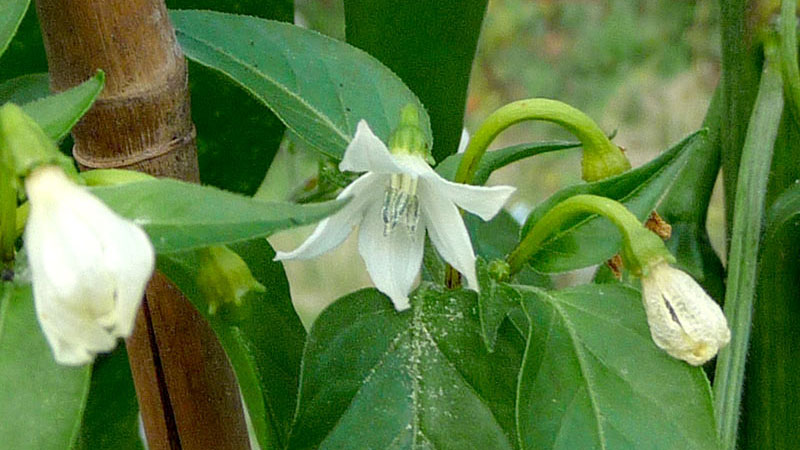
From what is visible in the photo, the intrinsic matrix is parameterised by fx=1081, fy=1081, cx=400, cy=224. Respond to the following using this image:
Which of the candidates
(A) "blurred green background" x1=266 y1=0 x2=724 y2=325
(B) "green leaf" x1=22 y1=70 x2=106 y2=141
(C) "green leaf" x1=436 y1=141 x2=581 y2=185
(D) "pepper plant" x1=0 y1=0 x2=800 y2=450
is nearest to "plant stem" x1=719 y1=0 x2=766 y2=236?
(D) "pepper plant" x1=0 y1=0 x2=800 y2=450

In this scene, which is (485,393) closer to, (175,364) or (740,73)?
(175,364)

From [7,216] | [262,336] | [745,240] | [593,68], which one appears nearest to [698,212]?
[745,240]

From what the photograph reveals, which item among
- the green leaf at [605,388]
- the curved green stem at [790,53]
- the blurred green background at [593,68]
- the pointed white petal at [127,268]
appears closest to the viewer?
the pointed white petal at [127,268]

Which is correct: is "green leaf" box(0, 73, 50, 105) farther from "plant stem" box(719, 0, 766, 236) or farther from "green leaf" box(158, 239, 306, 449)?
"plant stem" box(719, 0, 766, 236)

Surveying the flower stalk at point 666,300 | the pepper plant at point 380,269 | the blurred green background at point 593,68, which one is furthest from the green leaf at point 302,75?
Answer: the blurred green background at point 593,68

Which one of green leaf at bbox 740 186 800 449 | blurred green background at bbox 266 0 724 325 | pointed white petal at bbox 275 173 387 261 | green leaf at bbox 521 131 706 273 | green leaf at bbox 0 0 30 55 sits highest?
green leaf at bbox 0 0 30 55

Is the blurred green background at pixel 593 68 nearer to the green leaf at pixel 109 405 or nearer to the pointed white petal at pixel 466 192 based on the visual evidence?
the green leaf at pixel 109 405
